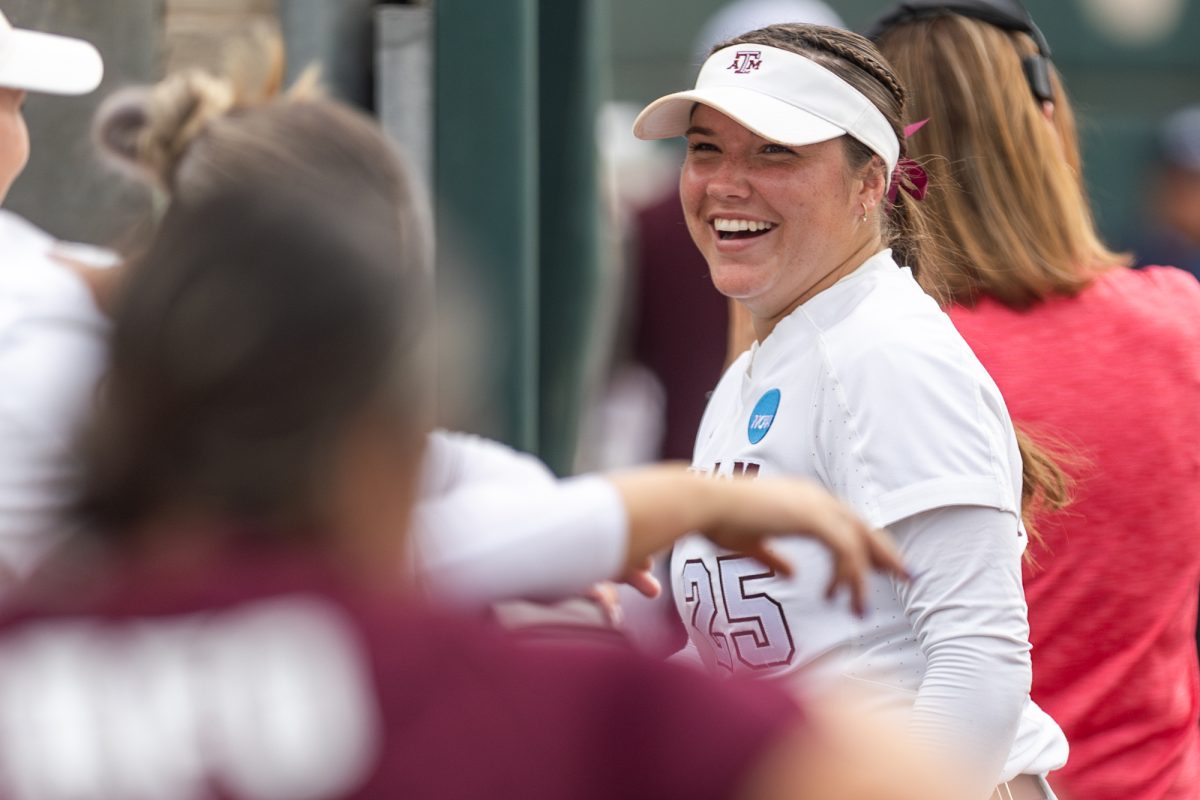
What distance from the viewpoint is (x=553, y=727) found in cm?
106

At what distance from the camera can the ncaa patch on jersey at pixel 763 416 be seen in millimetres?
2301

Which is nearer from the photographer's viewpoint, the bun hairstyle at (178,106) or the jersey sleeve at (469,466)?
the jersey sleeve at (469,466)

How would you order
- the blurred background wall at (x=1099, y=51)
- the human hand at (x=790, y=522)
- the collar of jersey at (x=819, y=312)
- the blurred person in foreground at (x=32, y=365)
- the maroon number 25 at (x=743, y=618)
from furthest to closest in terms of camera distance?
the blurred background wall at (x=1099, y=51), the collar of jersey at (x=819, y=312), the maroon number 25 at (x=743, y=618), the blurred person in foreground at (x=32, y=365), the human hand at (x=790, y=522)

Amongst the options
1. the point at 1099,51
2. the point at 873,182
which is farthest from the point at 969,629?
the point at 1099,51

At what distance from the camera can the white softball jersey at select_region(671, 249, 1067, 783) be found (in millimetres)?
2111

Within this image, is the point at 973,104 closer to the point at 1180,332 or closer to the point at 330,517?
the point at 1180,332

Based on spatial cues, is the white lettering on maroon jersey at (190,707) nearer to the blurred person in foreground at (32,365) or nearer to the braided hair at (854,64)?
the blurred person in foreground at (32,365)

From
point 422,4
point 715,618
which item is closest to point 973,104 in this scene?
point 715,618

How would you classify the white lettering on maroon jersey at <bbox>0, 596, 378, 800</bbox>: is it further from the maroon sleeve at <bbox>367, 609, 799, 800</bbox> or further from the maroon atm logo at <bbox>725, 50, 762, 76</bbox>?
the maroon atm logo at <bbox>725, 50, 762, 76</bbox>

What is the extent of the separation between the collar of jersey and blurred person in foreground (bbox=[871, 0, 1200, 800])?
24cm

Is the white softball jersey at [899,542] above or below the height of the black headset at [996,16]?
below

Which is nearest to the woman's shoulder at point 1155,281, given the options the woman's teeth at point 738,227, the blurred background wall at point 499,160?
the woman's teeth at point 738,227

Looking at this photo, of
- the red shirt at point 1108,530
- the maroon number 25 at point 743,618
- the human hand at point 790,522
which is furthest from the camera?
the red shirt at point 1108,530

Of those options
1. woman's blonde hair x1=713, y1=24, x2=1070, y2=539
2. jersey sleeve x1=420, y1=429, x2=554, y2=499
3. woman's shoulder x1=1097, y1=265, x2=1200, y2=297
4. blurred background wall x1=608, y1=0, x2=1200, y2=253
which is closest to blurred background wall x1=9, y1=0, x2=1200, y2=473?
woman's blonde hair x1=713, y1=24, x2=1070, y2=539
